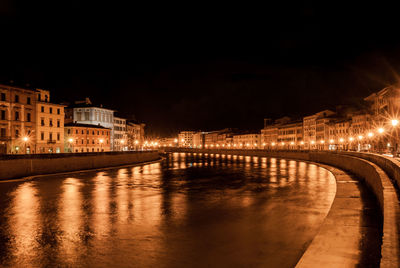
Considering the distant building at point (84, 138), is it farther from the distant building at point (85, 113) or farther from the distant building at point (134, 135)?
the distant building at point (134, 135)

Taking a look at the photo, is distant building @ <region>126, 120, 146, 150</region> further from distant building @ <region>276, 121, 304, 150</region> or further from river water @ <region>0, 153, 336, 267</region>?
river water @ <region>0, 153, 336, 267</region>

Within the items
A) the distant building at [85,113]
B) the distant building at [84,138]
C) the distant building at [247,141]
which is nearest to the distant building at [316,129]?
the distant building at [247,141]

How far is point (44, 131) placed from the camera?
63656mm

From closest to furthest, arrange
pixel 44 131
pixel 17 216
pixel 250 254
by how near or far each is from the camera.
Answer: pixel 250 254, pixel 17 216, pixel 44 131

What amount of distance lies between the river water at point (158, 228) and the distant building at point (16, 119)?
1442 inches

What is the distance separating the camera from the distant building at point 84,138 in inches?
3046

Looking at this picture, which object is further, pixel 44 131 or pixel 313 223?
pixel 44 131

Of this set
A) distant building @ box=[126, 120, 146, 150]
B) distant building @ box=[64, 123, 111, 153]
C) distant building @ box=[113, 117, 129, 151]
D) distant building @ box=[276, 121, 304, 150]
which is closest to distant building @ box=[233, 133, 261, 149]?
distant building @ box=[276, 121, 304, 150]

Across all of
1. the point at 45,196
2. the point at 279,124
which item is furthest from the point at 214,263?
the point at 279,124

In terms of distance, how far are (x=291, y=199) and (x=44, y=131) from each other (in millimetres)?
56432

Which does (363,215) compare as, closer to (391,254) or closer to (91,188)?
(391,254)

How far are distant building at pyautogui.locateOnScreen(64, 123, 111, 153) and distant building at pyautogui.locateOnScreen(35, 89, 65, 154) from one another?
27.5ft

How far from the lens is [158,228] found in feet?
42.4

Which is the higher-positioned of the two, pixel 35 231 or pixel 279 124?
pixel 279 124
